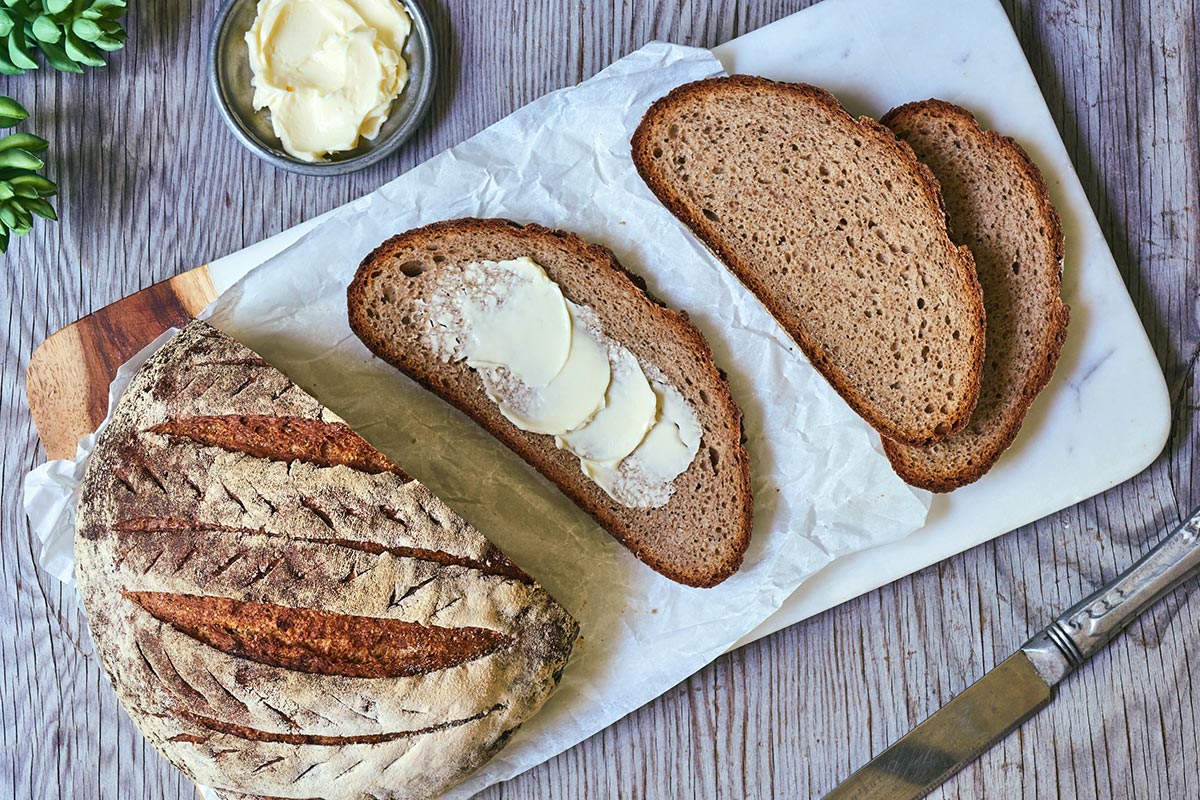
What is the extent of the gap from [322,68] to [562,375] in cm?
104

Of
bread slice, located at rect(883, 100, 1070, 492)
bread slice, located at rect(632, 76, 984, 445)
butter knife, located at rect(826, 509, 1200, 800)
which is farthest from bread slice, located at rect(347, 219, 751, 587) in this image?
butter knife, located at rect(826, 509, 1200, 800)

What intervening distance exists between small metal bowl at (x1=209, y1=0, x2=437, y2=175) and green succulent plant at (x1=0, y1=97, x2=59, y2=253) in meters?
0.50

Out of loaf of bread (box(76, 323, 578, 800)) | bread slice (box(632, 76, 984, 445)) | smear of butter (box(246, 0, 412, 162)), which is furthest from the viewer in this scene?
smear of butter (box(246, 0, 412, 162))

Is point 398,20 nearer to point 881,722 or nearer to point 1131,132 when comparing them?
point 1131,132

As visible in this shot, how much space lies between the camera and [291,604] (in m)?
→ 2.19

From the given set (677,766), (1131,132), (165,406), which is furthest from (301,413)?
(1131,132)

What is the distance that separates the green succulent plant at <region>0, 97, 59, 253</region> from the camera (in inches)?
101

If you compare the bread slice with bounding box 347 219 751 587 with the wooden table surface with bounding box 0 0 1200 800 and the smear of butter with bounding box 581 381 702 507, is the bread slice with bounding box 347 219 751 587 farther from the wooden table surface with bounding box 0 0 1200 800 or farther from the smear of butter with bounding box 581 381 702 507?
the wooden table surface with bounding box 0 0 1200 800

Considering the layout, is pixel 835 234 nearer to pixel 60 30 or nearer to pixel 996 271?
pixel 996 271

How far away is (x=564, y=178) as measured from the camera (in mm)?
2646

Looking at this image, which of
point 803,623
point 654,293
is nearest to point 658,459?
point 654,293

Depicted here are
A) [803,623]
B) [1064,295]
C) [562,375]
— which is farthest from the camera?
[803,623]

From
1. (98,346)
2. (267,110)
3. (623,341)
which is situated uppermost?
(267,110)

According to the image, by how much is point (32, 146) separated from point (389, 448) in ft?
4.07
